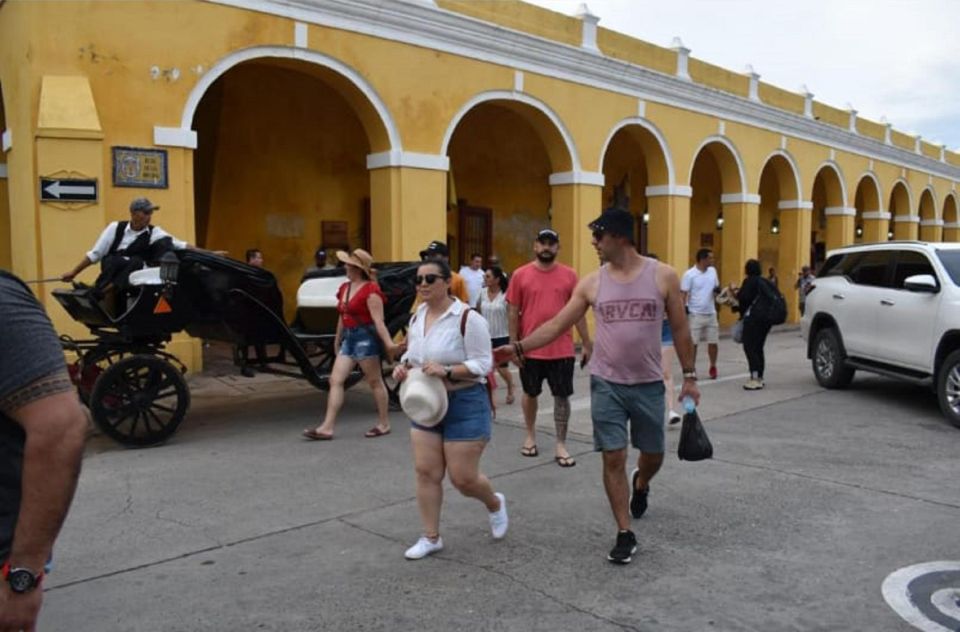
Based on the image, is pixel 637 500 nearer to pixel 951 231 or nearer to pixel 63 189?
pixel 63 189

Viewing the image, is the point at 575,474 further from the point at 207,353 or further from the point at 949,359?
the point at 207,353

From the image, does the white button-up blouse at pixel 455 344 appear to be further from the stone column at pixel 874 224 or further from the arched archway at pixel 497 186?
the stone column at pixel 874 224

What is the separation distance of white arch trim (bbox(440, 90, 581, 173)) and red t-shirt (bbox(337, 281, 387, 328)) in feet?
20.0

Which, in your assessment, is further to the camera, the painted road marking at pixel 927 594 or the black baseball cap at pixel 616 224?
the black baseball cap at pixel 616 224

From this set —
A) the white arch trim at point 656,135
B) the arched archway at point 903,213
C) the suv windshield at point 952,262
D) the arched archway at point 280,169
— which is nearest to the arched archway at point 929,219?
the arched archway at point 903,213

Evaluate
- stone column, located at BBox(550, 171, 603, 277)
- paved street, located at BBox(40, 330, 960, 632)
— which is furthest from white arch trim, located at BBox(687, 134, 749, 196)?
paved street, located at BBox(40, 330, 960, 632)

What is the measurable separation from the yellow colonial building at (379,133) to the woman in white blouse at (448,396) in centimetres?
661

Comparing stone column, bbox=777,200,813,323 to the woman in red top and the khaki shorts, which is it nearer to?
the khaki shorts

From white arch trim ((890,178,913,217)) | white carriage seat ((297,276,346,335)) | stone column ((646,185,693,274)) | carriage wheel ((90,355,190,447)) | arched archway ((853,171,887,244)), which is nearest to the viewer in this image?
carriage wheel ((90,355,190,447))

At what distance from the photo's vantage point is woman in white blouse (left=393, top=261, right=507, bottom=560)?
443 centimetres

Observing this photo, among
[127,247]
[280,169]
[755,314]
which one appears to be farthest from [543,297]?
[280,169]

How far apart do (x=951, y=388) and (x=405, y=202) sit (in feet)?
25.4

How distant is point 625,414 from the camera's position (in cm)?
455

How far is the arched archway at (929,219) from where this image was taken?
3169cm
